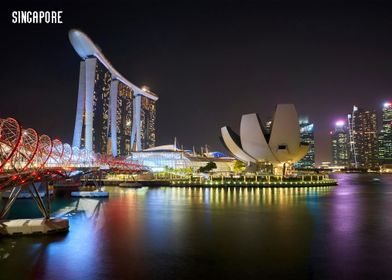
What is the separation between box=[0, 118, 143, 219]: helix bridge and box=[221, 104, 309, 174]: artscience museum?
15.0 meters

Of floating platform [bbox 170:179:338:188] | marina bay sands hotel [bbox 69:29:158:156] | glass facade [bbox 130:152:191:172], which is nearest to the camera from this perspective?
floating platform [bbox 170:179:338:188]

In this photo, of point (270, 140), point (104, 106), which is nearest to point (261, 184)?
point (270, 140)

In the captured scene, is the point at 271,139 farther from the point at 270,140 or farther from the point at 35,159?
the point at 35,159

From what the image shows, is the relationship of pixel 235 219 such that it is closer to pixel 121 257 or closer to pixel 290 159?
pixel 121 257

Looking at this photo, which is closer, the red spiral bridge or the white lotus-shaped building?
the red spiral bridge

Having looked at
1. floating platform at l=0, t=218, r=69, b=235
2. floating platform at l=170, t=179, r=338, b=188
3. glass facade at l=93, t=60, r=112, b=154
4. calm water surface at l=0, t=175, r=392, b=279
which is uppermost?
glass facade at l=93, t=60, r=112, b=154

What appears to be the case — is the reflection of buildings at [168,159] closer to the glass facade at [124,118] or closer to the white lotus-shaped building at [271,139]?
the glass facade at [124,118]

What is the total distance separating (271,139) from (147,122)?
179 ft

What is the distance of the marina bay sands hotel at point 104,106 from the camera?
190 feet

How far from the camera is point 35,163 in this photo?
28.8 m

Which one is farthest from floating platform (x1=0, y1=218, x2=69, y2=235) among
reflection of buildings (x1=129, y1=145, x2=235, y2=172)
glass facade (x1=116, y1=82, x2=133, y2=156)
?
glass facade (x1=116, y1=82, x2=133, y2=156)

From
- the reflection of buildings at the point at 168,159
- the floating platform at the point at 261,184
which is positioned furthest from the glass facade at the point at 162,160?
the floating platform at the point at 261,184

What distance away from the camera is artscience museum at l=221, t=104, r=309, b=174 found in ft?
156

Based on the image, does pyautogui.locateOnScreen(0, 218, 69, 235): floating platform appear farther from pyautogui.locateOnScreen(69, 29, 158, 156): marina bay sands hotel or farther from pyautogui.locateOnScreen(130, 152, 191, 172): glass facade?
pyautogui.locateOnScreen(130, 152, 191, 172): glass facade
